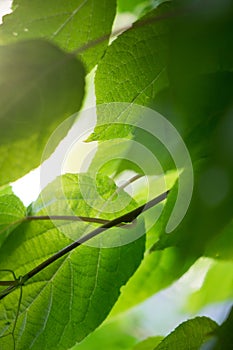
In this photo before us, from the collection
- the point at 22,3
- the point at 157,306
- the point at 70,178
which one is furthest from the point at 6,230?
the point at 157,306

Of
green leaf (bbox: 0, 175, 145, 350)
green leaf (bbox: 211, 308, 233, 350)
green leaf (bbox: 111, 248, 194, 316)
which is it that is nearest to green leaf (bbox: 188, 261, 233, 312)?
green leaf (bbox: 111, 248, 194, 316)

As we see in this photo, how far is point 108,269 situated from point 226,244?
→ 83 mm

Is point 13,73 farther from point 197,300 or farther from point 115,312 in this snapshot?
point 197,300

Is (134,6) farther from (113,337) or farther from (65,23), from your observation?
(113,337)

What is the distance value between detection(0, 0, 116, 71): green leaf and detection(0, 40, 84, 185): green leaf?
0.08 m

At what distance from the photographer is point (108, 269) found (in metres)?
0.44

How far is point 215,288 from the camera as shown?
0.64 m

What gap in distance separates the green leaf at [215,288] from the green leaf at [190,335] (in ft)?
0.67

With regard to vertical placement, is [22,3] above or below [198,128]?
above

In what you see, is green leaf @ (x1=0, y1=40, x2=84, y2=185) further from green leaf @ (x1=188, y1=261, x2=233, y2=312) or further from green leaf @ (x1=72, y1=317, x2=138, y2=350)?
green leaf @ (x1=72, y1=317, x2=138, y2=350)

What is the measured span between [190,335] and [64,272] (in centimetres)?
12

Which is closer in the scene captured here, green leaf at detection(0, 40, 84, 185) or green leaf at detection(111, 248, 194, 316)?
green leaf at detection(0, 40, 84, 185)

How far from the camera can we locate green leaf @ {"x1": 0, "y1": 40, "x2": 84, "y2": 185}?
1.00ft

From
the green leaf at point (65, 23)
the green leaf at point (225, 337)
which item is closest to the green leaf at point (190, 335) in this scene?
the green leaf at point (225, 337)
